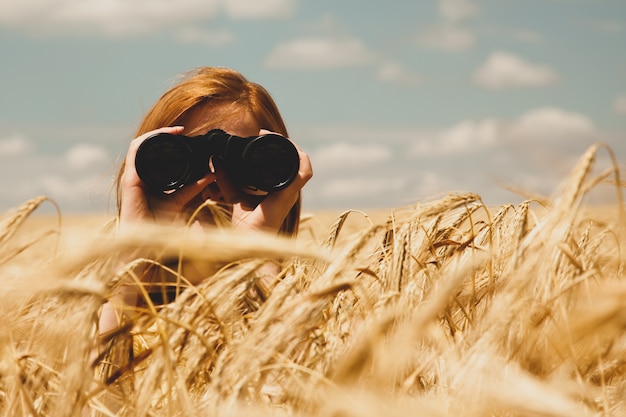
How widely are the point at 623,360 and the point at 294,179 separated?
984 millimetres

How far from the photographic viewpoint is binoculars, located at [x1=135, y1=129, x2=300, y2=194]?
5.25ft

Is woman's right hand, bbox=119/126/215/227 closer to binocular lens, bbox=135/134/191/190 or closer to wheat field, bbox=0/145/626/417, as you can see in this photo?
binocular lens, bbox=135/134/191/190

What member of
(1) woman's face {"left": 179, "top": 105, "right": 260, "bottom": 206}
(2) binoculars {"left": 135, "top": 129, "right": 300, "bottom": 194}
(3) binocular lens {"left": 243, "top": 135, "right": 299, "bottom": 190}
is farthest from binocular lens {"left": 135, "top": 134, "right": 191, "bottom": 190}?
(1) woman's face {"left": 179, "top": 105, "right": 260, "bottom": 206}

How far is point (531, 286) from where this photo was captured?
2.64ft

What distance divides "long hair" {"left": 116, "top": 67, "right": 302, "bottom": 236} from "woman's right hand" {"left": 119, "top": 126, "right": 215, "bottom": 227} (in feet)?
1.56

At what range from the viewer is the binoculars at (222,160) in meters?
1.60

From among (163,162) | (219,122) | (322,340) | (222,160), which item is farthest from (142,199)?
(322,340)

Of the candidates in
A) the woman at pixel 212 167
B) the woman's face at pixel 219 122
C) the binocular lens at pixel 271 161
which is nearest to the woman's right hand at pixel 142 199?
the woman at pixel 212 167

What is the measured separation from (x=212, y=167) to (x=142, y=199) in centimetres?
33

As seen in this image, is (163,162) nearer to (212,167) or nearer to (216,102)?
(212,167)

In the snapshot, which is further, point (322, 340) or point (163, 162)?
point (163, 162)

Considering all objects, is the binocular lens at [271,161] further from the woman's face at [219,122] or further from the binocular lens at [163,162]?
the woman's face at [219,122]

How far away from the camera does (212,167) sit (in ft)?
6.46

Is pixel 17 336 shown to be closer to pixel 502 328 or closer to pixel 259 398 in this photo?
pixel 259 398
